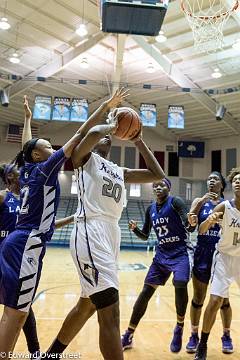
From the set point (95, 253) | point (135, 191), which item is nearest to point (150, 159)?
point (95, 253)

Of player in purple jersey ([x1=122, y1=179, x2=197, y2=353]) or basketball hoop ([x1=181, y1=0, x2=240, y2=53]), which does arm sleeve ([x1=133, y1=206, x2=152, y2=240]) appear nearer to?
player in purple jersey ([x1=122, y1=179, x2=197, y2=353])

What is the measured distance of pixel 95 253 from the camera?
2502 mm

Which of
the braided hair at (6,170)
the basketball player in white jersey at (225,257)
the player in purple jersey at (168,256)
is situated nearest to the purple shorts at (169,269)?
the player in purple jersey at (168,256)

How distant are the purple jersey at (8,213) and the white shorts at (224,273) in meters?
2.17

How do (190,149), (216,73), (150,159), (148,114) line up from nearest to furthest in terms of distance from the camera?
(150,159)
(216,73)
(148,114)
(190,149)

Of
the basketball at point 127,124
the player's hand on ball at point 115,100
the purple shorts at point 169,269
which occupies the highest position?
the player's hand on ball at point 115,100

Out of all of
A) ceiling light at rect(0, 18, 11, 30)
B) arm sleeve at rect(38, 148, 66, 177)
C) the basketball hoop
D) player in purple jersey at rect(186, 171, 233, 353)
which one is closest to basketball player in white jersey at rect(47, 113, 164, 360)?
arm sleeve at rect(38, 148, 66, 177)

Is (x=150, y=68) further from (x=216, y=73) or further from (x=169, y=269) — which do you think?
(x=169, y=269)

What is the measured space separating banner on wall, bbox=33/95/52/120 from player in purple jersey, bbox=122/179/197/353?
472 inches

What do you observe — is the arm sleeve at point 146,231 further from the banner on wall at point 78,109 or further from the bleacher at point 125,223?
the bleacher at point 125,223

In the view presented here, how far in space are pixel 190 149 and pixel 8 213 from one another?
2255 centimetres

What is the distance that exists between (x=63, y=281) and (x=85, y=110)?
9107 millimetres

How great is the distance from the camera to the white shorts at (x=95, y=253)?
8.10ft

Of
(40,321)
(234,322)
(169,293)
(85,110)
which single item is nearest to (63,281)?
(169,293)
